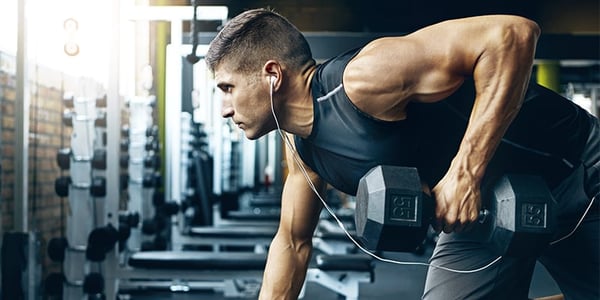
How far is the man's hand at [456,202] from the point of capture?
1413mm

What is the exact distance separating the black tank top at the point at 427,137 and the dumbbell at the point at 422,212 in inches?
5.0

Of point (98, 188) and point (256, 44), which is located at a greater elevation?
point (256, 44)

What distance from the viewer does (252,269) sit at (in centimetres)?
393

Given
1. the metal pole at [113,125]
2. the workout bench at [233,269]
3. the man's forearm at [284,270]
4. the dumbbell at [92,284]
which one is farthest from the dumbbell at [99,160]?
the man's forearm at [284,270]

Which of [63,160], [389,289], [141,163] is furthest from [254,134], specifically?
[389,289]

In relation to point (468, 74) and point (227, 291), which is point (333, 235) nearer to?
point (227, 291)

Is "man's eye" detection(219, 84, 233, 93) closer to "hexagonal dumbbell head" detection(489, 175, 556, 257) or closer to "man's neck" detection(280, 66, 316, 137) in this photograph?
"man's neck" detection(280, 66, 316, 137)

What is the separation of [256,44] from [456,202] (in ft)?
1.57

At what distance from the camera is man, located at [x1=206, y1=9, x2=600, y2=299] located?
1.43 metres

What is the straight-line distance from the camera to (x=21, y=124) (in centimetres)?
292

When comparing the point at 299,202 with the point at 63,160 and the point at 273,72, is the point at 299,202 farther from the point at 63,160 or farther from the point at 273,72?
the point at 63,160

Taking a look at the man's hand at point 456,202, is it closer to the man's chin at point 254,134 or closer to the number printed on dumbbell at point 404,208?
the number printed on dumbbell at point 404,208

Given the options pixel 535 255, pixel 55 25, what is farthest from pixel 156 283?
pixel 535 255

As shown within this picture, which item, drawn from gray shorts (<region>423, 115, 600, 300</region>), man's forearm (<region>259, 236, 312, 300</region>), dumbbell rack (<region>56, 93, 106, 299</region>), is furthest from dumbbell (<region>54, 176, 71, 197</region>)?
gray shorts (<region>423, 115, 600, 300</region>)
